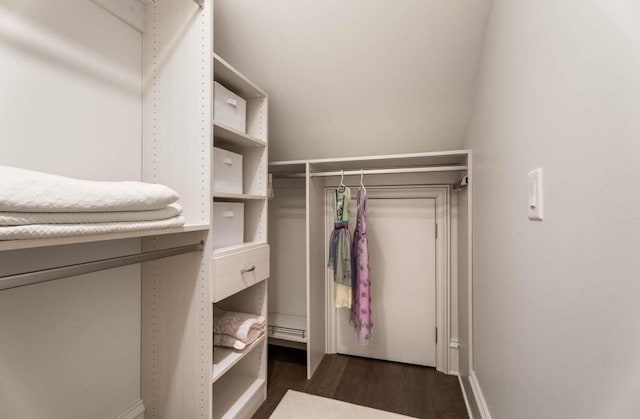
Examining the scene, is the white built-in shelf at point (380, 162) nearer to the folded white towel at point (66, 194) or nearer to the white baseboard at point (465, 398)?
the folded white towel at point (66, 194)

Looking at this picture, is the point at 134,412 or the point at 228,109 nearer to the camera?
the point at 134,412

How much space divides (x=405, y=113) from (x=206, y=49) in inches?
48.7

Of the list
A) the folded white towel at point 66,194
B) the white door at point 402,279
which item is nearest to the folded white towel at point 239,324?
the folded white towel at point 66,194

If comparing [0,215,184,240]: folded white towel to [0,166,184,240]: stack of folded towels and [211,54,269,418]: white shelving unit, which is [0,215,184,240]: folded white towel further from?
[211,54,269,418]: white shelving unit

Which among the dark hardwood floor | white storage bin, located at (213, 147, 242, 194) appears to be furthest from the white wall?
white storage bin, located at (213, 147, 242, 194)

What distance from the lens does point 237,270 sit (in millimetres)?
1372

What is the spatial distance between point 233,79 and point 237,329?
4.54 ft

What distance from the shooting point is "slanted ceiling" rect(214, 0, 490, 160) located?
1.38 metres

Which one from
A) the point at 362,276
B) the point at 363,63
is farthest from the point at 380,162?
the point at 362,276

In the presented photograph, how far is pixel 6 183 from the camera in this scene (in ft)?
2.01

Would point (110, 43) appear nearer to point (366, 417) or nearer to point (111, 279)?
point (111, 279)

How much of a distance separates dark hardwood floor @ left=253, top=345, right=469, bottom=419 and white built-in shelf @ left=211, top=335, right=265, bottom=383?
43 centimetres

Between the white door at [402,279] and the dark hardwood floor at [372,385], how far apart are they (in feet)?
0.37

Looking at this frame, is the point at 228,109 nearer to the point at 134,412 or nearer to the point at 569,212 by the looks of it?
the point at 569,212
